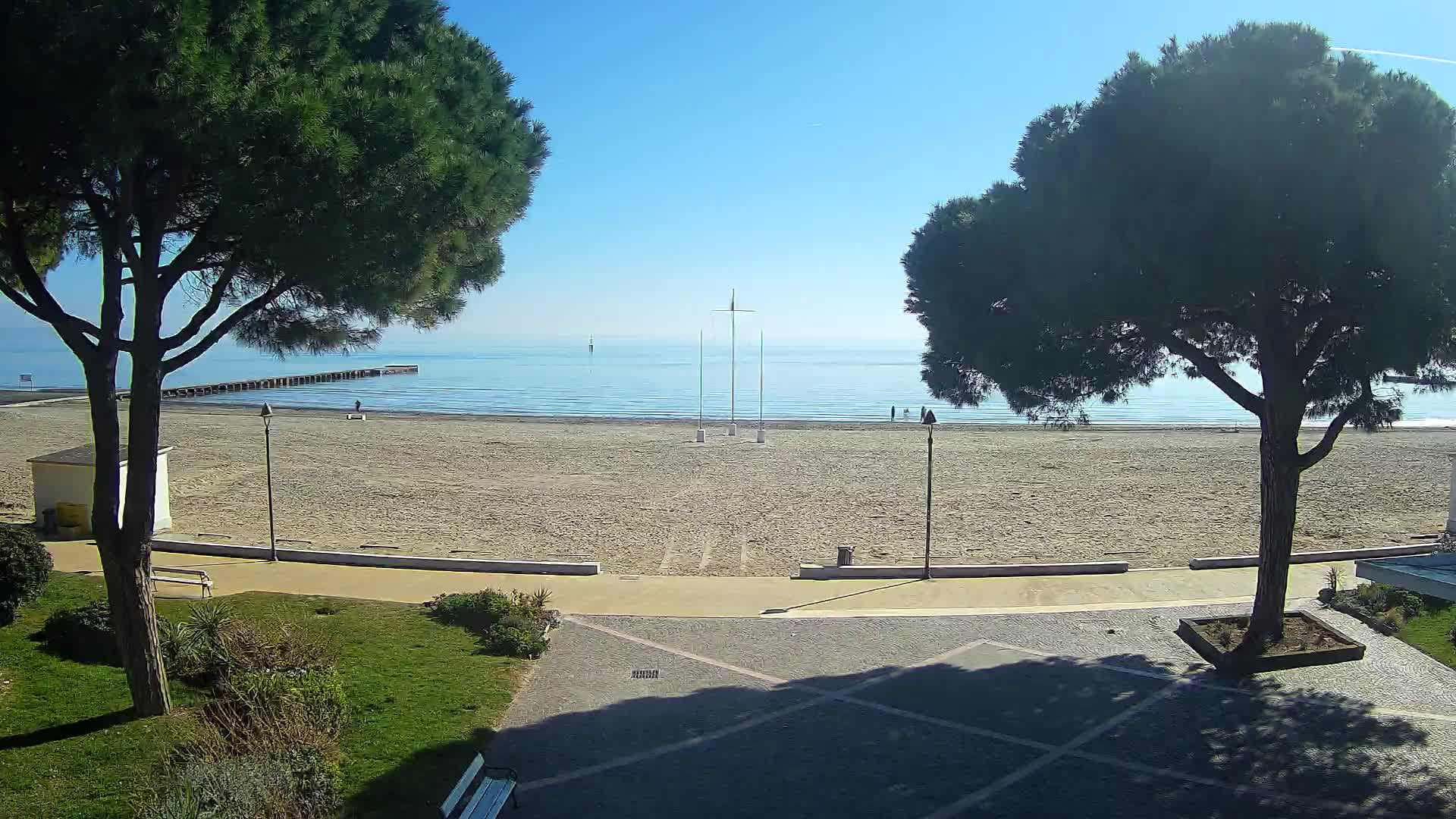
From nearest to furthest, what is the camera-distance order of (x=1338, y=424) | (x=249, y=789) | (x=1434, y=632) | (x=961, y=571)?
1. (x=249, y=789)
2. (x=1338, y=424)
3. (x=1434, y=632)
4. (x=961, y=571)

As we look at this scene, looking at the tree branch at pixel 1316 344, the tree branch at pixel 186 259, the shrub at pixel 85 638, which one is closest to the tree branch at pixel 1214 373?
the tree branch at pixel 1316 344

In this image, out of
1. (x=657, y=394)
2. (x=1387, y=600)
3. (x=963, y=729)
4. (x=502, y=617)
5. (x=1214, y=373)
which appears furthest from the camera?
(x=657, y=394)

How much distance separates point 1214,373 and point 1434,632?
4.27 metres

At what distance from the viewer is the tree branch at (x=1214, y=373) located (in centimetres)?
1027

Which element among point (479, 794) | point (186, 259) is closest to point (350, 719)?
point (479, 794)

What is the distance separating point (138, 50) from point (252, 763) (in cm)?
471

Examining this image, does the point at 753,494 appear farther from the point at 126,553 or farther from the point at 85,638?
the point at 126,553

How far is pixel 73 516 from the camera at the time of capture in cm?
1712

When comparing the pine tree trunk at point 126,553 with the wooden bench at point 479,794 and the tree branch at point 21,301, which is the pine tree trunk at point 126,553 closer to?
the tree branch at point 21,301

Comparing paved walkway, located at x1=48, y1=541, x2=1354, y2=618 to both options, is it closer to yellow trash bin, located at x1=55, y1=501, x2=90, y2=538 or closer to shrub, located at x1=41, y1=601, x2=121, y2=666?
yellow trash bin, located at x1=55, y1=501, x2=90, y2=538

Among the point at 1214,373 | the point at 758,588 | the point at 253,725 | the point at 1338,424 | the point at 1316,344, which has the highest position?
the point at 1316,344

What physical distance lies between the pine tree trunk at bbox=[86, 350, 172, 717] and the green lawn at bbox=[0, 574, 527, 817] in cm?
33

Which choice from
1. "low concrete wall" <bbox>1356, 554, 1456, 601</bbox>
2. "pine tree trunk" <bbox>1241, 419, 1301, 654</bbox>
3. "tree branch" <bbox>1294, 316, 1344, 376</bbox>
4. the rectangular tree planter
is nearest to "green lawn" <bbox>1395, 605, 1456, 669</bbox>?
the rectangular tree planter

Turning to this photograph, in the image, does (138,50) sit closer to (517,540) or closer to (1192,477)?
(517,540)
